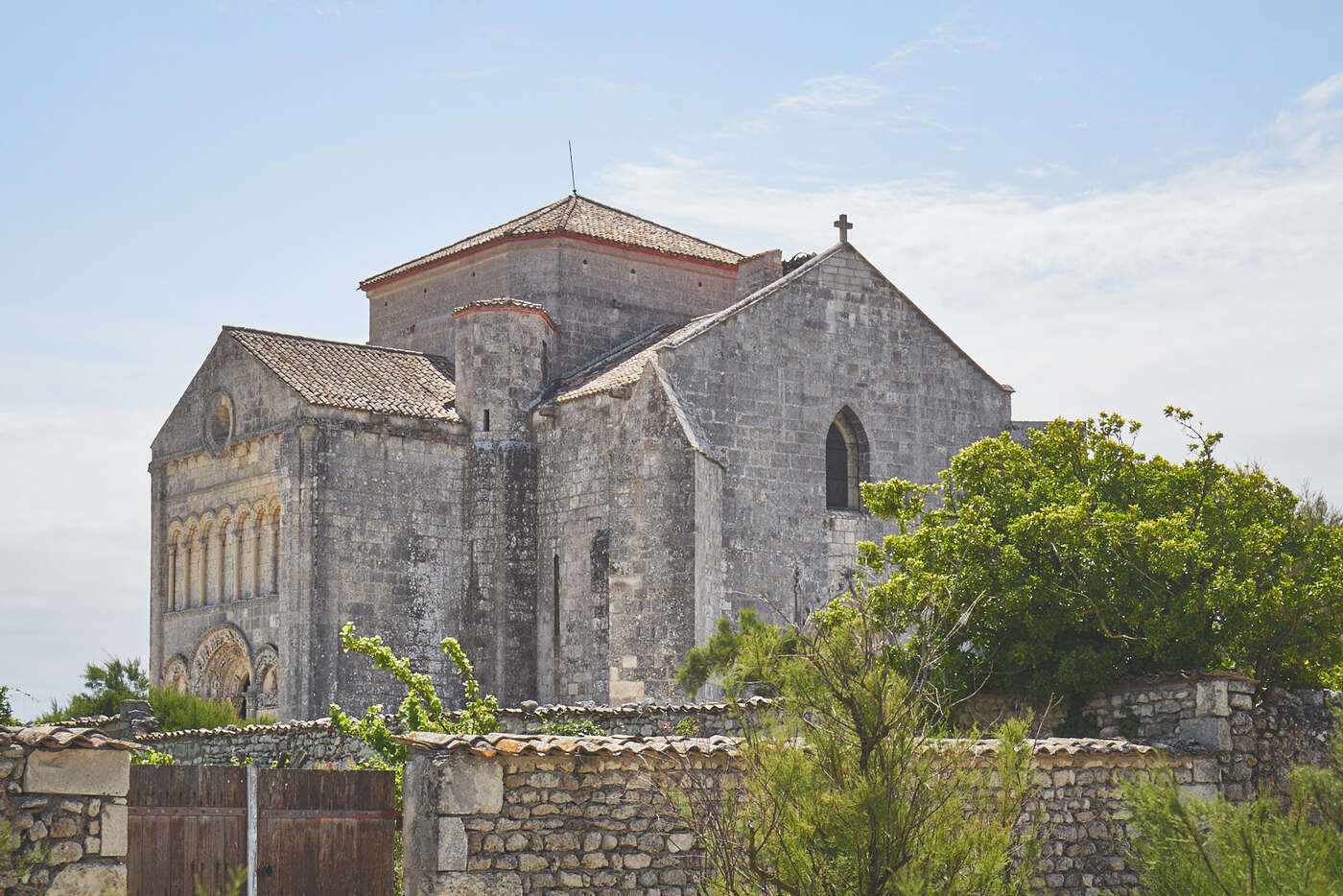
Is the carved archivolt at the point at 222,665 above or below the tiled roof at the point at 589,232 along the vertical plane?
below

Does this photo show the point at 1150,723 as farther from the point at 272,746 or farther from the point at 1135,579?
the point at 272,746

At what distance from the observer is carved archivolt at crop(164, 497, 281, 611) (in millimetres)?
25734

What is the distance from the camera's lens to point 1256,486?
16.8 meters

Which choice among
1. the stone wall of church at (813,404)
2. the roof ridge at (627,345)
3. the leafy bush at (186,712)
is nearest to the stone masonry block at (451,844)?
the leafy bush at (186,712)

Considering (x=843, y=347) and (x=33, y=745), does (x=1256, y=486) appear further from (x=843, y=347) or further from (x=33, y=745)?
(x=33, y=745)

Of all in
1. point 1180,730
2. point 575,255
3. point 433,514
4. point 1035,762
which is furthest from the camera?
point 575,255

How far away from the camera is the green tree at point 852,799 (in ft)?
32.6

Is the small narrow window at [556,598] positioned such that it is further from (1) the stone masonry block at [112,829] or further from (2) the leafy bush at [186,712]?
(1) the stone masonry block at [112,829]

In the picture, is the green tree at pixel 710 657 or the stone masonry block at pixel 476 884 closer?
the stone masonry block at pixel 476 884

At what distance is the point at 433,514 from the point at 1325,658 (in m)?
13.8

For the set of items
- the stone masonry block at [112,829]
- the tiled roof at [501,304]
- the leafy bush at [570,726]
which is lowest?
the stone masonry block at [112,829]

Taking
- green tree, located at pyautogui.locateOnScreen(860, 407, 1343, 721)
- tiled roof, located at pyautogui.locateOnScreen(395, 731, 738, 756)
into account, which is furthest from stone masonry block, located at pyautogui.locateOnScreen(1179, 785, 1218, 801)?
tiled roof, located at pyautogui.locateOnScreen(395, 731, 738, 756)

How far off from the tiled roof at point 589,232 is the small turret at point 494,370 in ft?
9.80

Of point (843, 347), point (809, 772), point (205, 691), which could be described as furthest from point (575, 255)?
point (809, 772)
